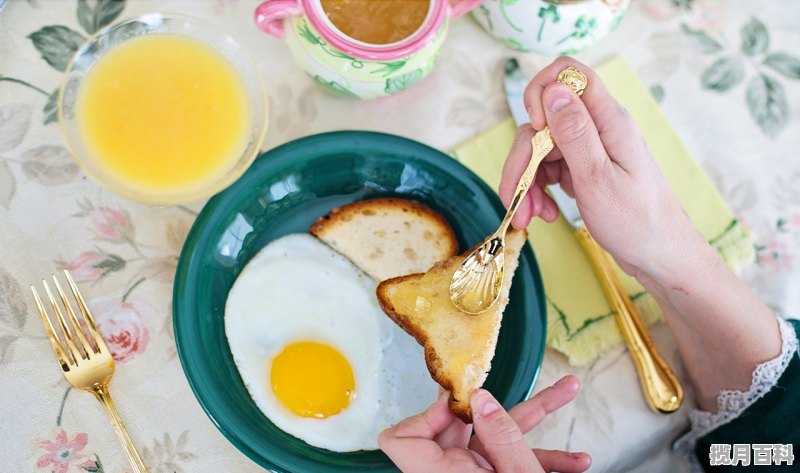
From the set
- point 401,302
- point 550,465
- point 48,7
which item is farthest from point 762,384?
point 48,7

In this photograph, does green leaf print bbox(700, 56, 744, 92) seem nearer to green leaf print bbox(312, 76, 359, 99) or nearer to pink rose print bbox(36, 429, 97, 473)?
green leaf print bbox(312, 76, 359, 99)

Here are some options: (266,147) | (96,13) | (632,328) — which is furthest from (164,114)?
(632,328)

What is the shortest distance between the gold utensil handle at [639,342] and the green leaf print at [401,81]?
17.8 inches

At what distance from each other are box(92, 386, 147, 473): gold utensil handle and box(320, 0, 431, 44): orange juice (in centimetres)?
76

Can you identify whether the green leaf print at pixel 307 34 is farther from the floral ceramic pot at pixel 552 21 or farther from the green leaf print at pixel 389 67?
the floral ceramic pot at pixel 552 21

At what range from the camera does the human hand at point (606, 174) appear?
1.20m

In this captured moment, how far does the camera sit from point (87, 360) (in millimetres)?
1245

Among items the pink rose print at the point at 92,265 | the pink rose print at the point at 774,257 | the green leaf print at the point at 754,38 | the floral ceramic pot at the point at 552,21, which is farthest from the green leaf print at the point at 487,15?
the pink rose print at the point at 92,265

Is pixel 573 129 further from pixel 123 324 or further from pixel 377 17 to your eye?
pixel 123 324

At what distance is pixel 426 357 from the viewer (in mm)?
1251

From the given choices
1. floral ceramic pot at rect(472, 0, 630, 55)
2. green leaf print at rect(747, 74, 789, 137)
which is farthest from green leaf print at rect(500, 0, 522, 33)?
green leaf print at rect(747, 74, 789, 137)

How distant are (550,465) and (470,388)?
7.6 inches

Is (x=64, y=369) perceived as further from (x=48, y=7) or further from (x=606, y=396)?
(x=606, y=396)

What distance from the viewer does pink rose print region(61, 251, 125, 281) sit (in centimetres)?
133
